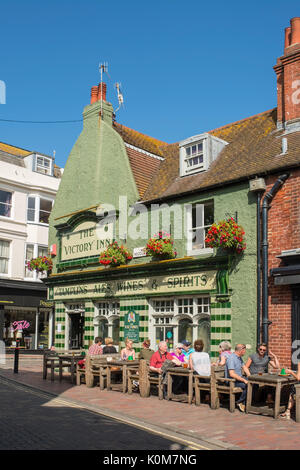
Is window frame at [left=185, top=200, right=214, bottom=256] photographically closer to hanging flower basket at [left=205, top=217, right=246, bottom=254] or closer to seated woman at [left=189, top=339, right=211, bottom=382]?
hanging flower basket at [left=205, top=217, right=246, bottom=254]

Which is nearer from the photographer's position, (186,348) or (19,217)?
(186,348)

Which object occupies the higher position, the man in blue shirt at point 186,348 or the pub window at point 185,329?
the pub window at point 185,329

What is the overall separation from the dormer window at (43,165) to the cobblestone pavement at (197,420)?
2288 cm

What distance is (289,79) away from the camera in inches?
604

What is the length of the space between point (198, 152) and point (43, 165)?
1934cm

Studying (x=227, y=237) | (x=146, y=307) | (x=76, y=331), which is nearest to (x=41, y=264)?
(x=76, y=331)

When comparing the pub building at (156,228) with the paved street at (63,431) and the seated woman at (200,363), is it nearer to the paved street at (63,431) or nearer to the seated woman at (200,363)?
the seated woman at (200,363)

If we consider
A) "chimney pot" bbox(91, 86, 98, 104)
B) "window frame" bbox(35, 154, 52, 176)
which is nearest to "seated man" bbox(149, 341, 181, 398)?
"chimney pot" bbox(91, 86, 98, 104)

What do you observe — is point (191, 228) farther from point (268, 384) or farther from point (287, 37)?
point (268, 384)

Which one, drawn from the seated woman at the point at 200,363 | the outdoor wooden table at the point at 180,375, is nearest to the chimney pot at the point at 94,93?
the outdoor wooden table at the point at 180,375

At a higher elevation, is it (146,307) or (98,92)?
(98,92)

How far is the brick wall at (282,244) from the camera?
13242 millimetres

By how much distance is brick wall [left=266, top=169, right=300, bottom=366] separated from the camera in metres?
13.2

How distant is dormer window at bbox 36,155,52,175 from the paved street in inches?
982
